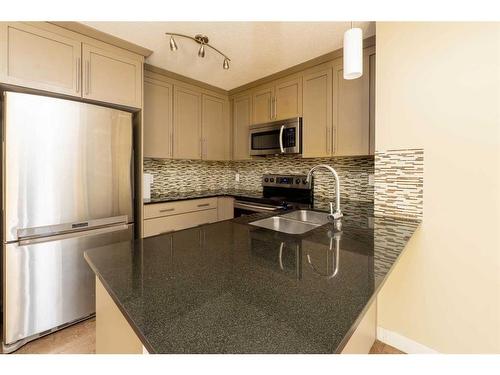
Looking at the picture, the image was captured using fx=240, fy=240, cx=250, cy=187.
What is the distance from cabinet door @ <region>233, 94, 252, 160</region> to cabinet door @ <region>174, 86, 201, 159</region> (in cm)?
51

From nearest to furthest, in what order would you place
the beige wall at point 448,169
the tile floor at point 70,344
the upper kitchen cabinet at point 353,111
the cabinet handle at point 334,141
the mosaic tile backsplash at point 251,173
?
the beige wall at point 448,169
the tile floor at point 70,344
the upper kitchen cabinet at point 353,111
the cabinet handle at point 334,141
the mosaic tile backsplash at point 251,173

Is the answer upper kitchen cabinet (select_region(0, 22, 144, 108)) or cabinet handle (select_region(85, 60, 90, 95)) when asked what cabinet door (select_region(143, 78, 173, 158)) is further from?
cabinet handle (select_region(85, 60, 90, 95))

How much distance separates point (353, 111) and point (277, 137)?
83cm

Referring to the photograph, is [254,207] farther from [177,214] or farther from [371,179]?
[371,179]

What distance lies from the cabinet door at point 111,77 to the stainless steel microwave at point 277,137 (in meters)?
1.34

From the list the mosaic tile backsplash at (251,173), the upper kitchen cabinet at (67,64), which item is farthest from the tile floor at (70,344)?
the upper kitchen cabinet at (67,64)

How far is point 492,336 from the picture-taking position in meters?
1.26

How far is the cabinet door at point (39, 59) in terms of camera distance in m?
1.53

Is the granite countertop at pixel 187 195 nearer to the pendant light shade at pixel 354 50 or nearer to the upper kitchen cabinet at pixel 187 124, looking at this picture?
the upper kitchen cabinet at pixel 187 124
